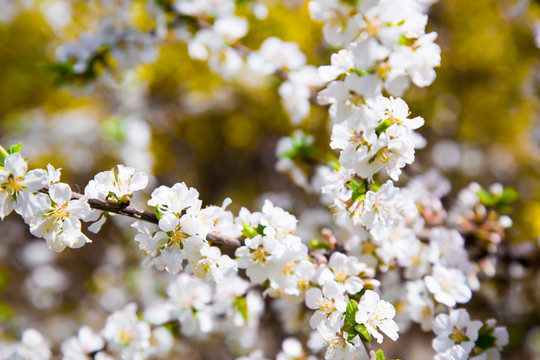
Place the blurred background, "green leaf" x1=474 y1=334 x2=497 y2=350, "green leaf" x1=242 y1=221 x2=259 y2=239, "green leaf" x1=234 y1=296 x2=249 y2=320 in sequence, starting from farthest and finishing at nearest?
the blurred background, "green leaf" x1=234 y1=296 x2=249 y2=320, "green leaf" x1=474 y1=334 x2=497 y2=350, "green leaf" x1=242 y1=221 x2=259 y2=239

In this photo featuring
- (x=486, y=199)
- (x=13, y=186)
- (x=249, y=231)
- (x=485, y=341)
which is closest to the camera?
(x=13, y=186)

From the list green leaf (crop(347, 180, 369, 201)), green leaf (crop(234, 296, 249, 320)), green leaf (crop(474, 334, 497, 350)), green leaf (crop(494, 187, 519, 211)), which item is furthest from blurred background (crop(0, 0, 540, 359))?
green leaf (crop(347, 180, 369, 201))

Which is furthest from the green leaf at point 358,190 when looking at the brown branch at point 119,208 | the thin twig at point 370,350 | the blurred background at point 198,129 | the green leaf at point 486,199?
the blurred background at point 198,129

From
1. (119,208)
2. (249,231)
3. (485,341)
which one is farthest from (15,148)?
(485,341)

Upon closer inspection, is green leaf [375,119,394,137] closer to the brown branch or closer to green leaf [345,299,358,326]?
green leaf [345,299,358,326]

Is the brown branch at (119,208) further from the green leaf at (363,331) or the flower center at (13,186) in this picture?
the green leaf at (363,331)

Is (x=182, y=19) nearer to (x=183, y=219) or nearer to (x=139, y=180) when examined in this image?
(x=139, y=180)

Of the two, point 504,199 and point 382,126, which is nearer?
point 382,126

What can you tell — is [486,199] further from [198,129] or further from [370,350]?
[198,129]
